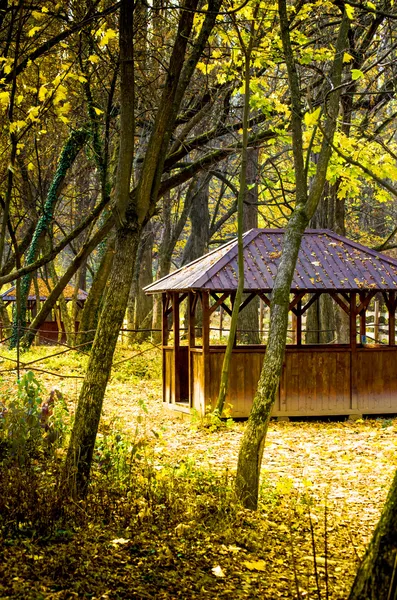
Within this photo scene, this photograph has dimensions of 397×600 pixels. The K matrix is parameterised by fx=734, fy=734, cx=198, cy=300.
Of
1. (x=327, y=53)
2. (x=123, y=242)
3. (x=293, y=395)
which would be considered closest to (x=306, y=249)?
(x=293, y=395)

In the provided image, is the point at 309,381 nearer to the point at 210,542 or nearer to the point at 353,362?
the point at 353,362

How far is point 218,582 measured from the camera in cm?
491

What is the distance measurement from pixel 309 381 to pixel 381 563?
1215 centimetres

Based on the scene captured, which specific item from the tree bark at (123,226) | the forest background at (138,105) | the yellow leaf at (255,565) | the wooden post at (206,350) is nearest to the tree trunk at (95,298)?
the forest background at (138,105)

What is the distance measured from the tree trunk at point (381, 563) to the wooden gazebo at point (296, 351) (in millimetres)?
10713

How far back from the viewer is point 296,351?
49.9ft

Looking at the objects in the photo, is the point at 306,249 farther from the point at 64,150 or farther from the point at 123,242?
the point at 123,242

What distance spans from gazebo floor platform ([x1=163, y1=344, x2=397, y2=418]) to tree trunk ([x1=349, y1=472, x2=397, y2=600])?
1113 cm

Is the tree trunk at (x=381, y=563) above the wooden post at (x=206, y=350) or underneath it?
underneath

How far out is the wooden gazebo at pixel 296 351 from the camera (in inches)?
572

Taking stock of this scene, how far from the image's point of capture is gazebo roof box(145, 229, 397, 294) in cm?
1441

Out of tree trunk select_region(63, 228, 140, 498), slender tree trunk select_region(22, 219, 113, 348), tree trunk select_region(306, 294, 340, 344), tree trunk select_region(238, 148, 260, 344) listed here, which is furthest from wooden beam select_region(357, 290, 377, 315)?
tree trunk select_region(63, 228, 140, 498)

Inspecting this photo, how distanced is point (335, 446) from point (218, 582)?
25.0 ft

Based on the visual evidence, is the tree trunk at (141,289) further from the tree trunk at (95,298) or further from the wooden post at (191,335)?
the wooden post at (191,335)
